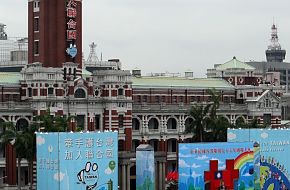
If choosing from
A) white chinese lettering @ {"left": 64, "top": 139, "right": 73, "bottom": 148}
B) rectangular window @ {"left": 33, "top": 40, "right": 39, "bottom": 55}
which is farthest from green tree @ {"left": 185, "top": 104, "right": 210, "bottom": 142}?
white chinese lettering @ {"left": 64, "top": 139, "right": 73, "bottom": 148}

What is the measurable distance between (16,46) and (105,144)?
97008 millimetres

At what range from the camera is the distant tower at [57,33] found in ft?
371

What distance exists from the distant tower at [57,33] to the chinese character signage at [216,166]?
99.2ft

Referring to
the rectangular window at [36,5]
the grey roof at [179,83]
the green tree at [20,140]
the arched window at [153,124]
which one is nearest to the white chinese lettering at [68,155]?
the green tree at [20,140]

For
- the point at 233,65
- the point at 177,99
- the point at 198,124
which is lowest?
the point at 198,124

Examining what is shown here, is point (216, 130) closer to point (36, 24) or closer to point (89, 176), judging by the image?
point (36, 24)

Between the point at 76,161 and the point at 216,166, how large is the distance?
15.3m

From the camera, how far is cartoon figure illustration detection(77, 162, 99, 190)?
82.0m

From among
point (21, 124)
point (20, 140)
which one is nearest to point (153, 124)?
point (21, 124)

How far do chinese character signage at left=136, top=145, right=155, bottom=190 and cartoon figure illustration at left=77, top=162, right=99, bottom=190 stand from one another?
22.3 ft

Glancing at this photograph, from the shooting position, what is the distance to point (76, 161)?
268ft

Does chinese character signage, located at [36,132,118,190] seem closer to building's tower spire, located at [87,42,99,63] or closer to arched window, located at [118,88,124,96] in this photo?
arched window, located at [118,88,124,96]

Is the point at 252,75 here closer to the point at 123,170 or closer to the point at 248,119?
the point at 248,119

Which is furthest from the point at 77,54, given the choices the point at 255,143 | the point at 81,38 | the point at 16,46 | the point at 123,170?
the point at 16,46
